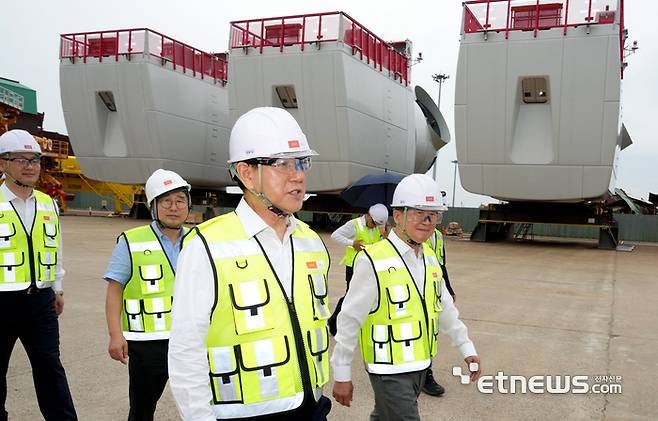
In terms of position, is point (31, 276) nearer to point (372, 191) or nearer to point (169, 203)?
point (169, 203)

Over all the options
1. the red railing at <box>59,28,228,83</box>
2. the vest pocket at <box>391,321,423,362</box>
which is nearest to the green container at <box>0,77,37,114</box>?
the red railing at <box>59,28,228,83</box>

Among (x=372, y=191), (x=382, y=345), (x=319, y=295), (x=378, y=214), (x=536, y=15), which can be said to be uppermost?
(x=536, y=15)

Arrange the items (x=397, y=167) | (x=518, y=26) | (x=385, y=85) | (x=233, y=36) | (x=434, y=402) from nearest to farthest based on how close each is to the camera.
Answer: (x=434, y=402), (x=518, y=26), (x=233, y=36), (x=385, y=85), (x=397, y=167)

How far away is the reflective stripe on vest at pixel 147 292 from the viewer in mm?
3236

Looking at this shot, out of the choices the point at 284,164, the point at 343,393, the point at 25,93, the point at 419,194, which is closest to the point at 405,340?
the point at 343,393

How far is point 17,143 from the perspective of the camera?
3.88 m

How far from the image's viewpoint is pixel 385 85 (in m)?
24.6

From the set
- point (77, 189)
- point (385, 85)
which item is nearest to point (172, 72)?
point (385, 85)

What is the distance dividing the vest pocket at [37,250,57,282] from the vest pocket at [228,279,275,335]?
8.31 ft

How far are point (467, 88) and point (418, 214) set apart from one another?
16.9m

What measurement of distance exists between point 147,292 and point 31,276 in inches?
40.0

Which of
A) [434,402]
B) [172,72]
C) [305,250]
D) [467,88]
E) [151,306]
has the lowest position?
[434,402]

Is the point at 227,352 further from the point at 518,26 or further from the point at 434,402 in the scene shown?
the point at 518,26

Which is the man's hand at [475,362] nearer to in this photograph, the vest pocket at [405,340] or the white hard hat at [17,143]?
the vest pocket at [405,340]
